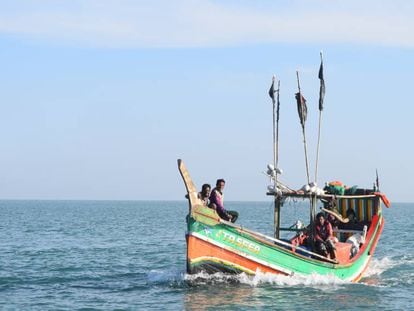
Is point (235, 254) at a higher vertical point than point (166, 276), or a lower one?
higher

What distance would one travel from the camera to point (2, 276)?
86.5 ft

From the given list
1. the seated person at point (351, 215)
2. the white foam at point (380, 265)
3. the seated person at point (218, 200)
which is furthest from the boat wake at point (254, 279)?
the seated person at point (351, 215)

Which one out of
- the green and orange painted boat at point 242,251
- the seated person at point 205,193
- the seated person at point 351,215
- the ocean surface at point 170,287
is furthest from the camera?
the seated person at point 351,215

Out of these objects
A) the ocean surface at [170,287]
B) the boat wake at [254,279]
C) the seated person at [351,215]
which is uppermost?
the seated person at [351,215]

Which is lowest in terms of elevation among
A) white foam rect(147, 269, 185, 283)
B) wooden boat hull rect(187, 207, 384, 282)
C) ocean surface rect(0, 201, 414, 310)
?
ocean surface rect(0, 201, 414, 310)

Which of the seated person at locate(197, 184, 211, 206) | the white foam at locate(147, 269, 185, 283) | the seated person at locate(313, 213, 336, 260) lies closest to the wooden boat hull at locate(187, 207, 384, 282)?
the seated person at locate(313, 213, 336, 260)

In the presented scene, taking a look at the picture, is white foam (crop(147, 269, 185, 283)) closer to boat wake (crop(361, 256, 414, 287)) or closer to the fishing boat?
the fishing boat

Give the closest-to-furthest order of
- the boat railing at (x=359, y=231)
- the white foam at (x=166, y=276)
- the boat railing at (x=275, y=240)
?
the boat railing at (x=275, y=240) < the white foam at (x=166, y=276) < the boat railing at (x=359, y=231)

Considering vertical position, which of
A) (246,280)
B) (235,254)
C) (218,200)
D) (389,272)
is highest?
(218,200)

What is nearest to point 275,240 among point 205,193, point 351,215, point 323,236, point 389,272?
point 323,236

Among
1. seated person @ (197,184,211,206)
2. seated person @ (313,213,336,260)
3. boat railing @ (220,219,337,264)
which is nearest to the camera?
boat railing @ (220,219,337,264)

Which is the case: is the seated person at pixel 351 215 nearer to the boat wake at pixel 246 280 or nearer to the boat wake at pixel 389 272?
the boat wake at pixel 389 272

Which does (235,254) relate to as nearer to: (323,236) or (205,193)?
(205,193)

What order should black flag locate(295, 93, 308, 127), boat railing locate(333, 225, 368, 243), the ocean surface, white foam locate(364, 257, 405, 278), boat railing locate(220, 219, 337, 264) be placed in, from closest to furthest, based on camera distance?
the ocean surface, boat railing locate(220, 219, 337, 264), black flag locate(295, 93, 308, 127), boat railing locate(333, 225, 368, 243), white foam locate(364, 257, 405, 278)
